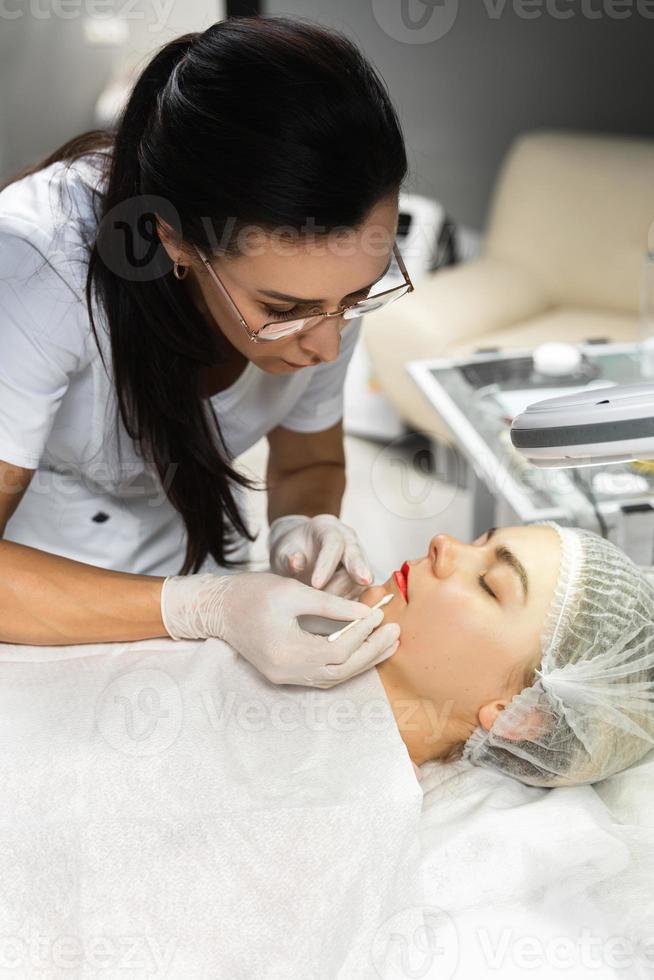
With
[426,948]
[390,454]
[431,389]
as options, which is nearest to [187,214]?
[426,948]

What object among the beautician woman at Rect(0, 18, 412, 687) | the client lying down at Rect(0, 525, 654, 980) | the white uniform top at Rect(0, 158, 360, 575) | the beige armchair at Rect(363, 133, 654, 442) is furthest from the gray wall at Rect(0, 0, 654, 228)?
the client lying down at Rect(0, 525, 654, 980)

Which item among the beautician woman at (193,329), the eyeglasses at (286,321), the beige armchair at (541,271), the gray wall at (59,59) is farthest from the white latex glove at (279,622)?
the gray wall at (59,59)

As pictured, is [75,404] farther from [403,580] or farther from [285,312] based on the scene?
[403,580]

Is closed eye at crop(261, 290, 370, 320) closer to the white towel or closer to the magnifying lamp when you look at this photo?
the magnifying lamp

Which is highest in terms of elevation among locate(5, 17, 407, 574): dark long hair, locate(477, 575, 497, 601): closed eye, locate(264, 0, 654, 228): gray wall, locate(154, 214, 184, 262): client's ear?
locate(5, 17, 407, 574): dark long hair

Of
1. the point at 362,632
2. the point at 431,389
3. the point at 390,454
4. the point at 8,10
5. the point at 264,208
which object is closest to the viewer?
the point at 264,208

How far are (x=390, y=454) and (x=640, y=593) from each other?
2471mm

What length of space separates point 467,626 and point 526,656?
90 mm

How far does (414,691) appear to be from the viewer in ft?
4.63

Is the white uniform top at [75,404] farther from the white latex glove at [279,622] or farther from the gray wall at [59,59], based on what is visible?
the gray wall at [59,59]

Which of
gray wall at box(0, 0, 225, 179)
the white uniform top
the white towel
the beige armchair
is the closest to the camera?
the white towel

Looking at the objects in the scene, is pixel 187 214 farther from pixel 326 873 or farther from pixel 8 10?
pixel 8 10

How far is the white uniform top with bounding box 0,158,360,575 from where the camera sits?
1287 mm

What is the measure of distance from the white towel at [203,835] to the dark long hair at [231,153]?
534 mm
